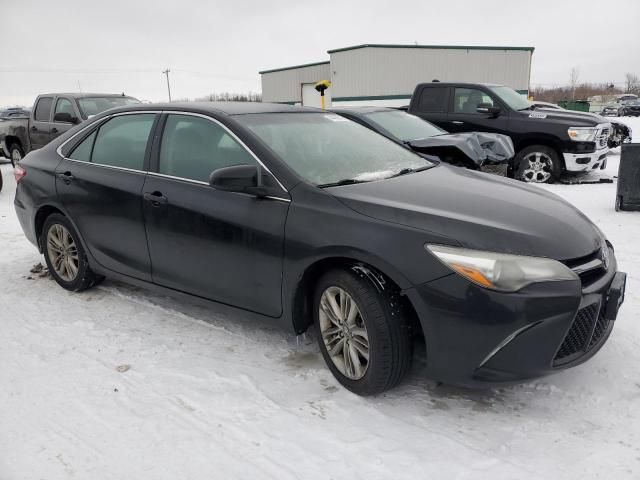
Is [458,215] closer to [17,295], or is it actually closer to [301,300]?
[301,300]

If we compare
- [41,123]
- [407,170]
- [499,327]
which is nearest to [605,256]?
[499,327]

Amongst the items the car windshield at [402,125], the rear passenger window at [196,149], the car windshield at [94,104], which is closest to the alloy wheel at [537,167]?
the car windshield at [402,125]

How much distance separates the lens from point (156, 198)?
354 cm

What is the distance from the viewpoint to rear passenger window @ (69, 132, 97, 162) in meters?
4.24

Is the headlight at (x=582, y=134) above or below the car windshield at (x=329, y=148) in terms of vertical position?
below

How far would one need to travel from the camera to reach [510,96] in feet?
31.8

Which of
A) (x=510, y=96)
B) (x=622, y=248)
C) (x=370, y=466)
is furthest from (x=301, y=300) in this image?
(x=510, y=96)

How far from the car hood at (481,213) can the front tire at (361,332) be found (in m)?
0.40

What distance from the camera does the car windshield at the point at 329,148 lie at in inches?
126

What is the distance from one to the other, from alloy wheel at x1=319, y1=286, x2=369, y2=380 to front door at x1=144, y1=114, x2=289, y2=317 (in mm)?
312

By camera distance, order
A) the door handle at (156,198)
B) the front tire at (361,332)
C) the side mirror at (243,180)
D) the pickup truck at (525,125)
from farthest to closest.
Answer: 1. the pickup truck at (525,125)
2. the door handle at (156,198)
3. the side mirror at (243,180)
4. the front tire at (361,332)

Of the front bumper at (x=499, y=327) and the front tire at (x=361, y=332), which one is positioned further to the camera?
the front tire at (x=361, y=332)

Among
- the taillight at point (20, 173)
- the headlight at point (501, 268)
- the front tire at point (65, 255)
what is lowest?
the front tire at point (65, 255)

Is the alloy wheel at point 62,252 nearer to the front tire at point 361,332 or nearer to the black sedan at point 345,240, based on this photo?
the black sedan at point 345,240
